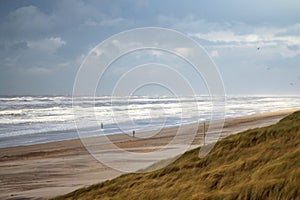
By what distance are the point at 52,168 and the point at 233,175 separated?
15536mm

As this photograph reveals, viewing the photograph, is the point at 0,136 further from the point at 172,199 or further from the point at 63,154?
the point at 172,199

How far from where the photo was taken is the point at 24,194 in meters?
14.7

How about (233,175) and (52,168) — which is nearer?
(233,175)

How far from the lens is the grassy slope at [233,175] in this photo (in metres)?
5.59

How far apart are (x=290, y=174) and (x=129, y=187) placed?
12.5 ft

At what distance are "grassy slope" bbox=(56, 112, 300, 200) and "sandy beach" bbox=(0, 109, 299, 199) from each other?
6457 mm

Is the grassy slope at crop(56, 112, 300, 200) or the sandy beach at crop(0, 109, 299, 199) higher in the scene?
the grassy slope at crop(56, 112, 300, 200)

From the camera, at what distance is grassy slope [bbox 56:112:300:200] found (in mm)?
5594

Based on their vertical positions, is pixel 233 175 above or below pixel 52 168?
above

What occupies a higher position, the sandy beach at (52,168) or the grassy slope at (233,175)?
the grassy slope at (233,175)

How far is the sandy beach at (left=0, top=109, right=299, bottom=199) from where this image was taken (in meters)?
15.5

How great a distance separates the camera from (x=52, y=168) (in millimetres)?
20438

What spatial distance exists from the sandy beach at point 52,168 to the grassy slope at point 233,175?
21.2ft

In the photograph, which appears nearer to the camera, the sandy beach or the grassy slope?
the grassy slope
